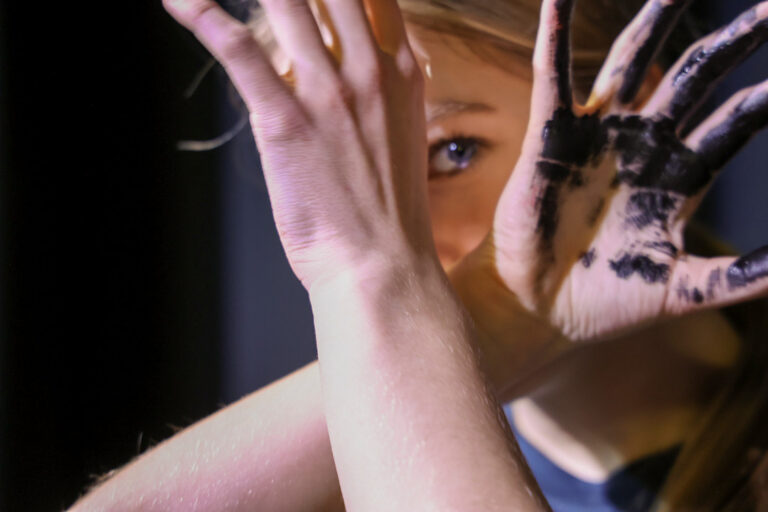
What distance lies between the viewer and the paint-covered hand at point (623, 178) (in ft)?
1.23

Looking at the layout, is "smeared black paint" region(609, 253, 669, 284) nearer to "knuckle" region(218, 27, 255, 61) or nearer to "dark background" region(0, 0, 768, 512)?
"knuckle" region(218, 27, 255, 61)

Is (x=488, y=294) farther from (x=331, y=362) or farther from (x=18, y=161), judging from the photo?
(x=18, y=161)

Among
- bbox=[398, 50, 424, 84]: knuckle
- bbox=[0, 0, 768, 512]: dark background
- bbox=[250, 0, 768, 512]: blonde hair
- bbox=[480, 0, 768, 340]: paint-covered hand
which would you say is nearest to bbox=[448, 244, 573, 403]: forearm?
bbox=[480, 0, 768, 340]: paint-covered hand

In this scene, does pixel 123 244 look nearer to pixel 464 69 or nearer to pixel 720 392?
pixel 464 69

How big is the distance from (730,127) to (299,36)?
278 mm

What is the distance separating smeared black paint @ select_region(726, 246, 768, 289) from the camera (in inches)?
14.1

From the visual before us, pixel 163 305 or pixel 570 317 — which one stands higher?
pixel 570 317

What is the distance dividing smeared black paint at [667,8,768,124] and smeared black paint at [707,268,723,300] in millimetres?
100

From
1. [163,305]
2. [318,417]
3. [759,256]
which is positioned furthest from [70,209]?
[759,256]

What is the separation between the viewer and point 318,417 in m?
Result: 0.44

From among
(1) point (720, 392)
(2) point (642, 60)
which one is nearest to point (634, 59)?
(2) point (642, 60)

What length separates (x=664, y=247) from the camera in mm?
387

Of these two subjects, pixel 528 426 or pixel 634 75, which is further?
pixel 528 426

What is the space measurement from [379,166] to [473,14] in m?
0.25
